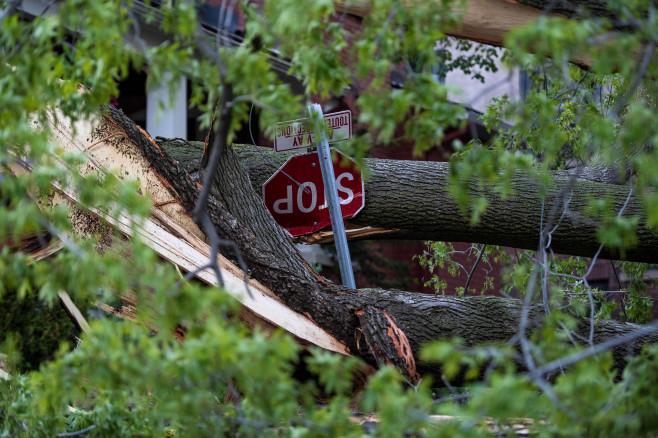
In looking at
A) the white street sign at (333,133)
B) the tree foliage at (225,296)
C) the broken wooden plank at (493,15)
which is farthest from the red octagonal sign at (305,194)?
the tree foliage at (225,296)

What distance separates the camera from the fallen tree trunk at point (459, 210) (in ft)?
16.3

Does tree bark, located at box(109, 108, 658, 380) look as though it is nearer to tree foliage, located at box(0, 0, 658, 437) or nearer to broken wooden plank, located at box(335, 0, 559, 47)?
broken wooden plank, located at box(335, 0, 559, 47)

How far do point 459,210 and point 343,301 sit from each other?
0.99 m

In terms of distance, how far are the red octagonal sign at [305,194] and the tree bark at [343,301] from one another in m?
0.41

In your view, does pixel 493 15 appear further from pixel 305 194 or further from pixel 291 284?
pixel 305 194

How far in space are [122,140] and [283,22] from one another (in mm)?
2484

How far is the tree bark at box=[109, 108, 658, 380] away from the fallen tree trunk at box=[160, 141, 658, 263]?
1.49 feet

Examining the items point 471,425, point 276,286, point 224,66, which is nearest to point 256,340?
point 471,425

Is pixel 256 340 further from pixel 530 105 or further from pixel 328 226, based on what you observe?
pixel 328 226

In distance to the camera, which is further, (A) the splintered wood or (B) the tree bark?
(B) the tree bark

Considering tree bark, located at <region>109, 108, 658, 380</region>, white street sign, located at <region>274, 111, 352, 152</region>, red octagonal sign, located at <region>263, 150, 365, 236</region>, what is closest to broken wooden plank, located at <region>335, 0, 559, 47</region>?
white street sign, located at <region>274, 111, 352, 152</region>

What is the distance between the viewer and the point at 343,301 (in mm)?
4457

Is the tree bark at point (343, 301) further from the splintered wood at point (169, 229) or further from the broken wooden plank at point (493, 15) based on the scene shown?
the broken wooden plank at point (493, 15)

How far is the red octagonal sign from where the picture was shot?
503 centimetres
